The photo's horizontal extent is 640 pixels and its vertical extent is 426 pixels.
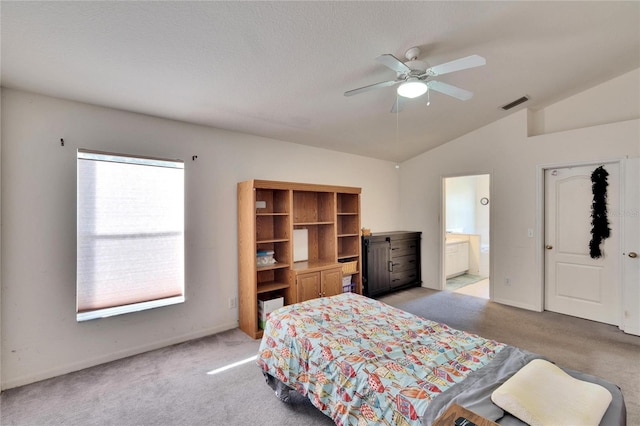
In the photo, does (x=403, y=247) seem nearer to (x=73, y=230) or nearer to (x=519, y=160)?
(x=519, y=160)

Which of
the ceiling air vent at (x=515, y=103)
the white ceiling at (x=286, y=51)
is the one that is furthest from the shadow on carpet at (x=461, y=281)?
the white ceiling at (x=286, y=51)

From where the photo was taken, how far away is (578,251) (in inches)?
150

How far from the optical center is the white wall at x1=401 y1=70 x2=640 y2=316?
3.53 meters

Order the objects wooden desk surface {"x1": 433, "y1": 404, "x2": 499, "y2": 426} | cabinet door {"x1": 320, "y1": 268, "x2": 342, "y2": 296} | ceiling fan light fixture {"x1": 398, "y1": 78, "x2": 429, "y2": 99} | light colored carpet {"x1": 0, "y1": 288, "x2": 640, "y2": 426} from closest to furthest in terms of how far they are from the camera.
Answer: wooden desk surface {"x1": 433, "y1": 404, "x2": 499, "y2": 426}, light colored carpet {"x1": 0, "y1": 288, "x2": 640, "y2": 426}, ceiling fan light fixture {"x1": 398, "y1": 78, "x2": 429, "y2": 99}, cabinet door {"x1": 320, "y1": 268, "x2": 342, "y2": 296}

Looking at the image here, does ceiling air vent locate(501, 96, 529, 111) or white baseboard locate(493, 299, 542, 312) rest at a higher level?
ceiling air vent locate(501, 96, 529, 111)

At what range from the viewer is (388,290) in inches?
193

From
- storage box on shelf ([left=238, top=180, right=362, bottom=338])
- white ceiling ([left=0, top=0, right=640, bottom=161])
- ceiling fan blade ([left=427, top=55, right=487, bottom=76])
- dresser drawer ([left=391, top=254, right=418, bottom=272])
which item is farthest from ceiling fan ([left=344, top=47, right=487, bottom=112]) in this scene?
dresser drawer ([left=391, top=254, right=418, bottom=272])

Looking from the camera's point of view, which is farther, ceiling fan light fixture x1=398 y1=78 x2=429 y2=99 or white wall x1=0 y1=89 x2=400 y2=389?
white wall x1=0 y1=89 x2=400 y2=389

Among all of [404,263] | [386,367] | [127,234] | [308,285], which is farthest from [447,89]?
[404,263]

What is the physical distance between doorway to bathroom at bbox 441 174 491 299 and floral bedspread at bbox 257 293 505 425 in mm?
3880

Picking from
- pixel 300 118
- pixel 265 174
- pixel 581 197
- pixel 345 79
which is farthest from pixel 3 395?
pixel 581 197

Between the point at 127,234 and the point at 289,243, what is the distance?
5.47 feet

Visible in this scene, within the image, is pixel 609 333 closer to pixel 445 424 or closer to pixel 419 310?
pixel 419 310

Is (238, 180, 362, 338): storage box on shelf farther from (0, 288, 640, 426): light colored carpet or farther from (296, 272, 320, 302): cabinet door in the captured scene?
(0, 288, 640, 426): light colored carpet
